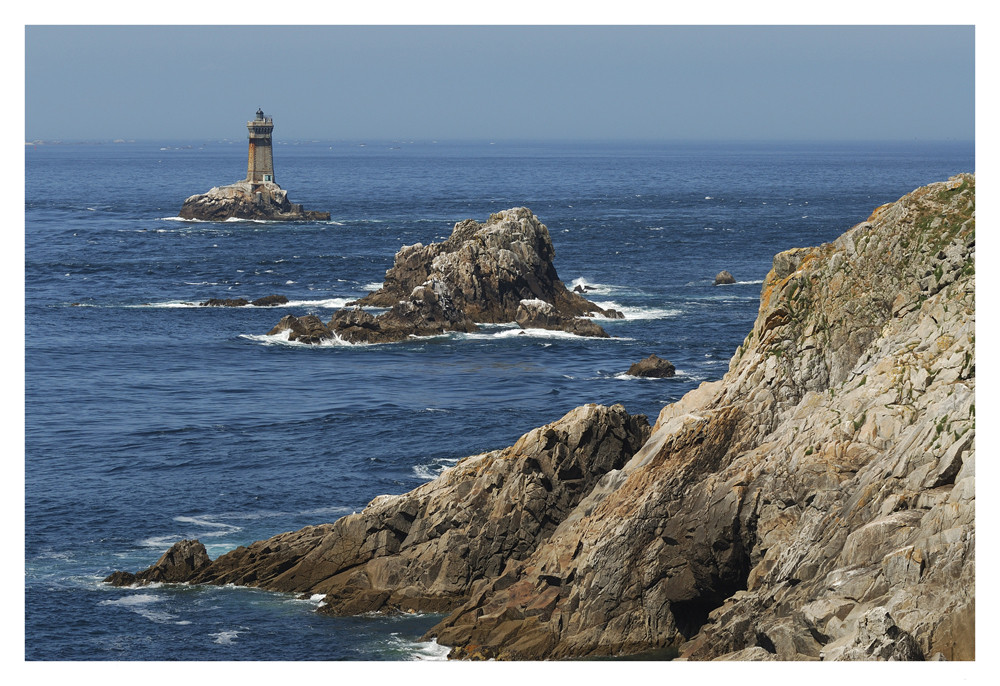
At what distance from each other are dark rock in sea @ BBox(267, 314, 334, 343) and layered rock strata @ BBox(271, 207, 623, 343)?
525 millimetres

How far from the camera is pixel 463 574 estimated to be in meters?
46.6

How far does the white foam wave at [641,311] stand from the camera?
11412cm

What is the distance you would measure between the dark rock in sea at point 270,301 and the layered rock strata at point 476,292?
27.2 feet

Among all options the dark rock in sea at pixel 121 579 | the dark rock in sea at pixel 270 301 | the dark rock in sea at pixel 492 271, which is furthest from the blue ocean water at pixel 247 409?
the dark rock in sea at pixel 492 271

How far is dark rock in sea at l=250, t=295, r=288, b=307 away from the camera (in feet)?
397

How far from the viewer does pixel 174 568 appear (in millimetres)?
49844

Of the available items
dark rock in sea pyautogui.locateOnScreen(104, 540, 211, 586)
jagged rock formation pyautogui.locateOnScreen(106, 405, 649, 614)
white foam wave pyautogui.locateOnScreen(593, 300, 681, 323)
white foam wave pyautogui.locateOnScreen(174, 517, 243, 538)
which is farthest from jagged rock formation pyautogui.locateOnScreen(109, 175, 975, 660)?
white foam wave pyautogui.locateOnScreen(593, 300, 681, 323)

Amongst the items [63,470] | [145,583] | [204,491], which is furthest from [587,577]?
[63,470]

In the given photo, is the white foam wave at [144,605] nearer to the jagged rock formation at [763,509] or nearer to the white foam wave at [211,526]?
the jagged rock formation at [763,509]

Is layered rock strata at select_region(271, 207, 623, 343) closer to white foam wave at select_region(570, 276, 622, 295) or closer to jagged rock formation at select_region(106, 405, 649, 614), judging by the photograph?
white foam wave at select_region(570, 276, 622, 295)

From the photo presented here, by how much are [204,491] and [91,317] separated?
189ft

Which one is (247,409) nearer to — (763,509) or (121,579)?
(121,579)

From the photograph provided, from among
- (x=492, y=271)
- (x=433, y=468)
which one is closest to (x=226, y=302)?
(x=492, y=271)
